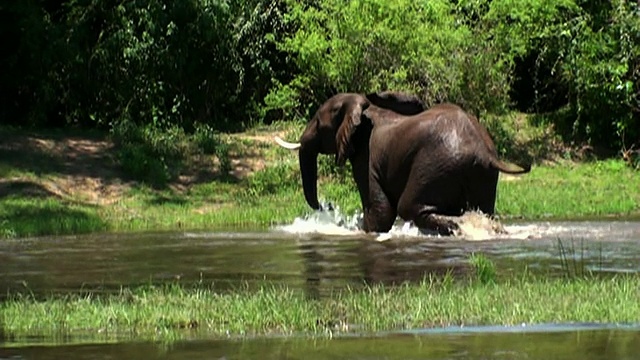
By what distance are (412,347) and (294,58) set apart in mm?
18720

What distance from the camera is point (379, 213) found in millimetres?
18875

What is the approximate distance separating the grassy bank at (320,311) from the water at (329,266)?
341mm

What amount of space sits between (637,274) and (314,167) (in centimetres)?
830

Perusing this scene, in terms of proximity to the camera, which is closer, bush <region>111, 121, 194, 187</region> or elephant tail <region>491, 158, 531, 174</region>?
elephant tail <region>491, 158, 531, 174</region>

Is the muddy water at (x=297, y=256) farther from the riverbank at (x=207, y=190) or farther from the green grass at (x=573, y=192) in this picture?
the green grass at (x=573, y=192)

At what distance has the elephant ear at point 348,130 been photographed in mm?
19219

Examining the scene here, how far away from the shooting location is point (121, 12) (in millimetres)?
28328

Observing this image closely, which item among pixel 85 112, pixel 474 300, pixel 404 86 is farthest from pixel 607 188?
pixel 474 300

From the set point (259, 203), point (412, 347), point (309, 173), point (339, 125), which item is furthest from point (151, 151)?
point (412, 347)

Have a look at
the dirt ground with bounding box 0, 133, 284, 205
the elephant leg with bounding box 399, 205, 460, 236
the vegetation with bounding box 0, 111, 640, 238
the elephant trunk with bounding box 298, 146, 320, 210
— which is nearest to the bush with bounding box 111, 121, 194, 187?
the vegetation with bounding box 0, 111, 640, 238

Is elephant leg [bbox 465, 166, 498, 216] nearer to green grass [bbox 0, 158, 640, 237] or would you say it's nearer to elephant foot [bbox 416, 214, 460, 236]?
elephant foot [bbox 416, 214, 460, 236]

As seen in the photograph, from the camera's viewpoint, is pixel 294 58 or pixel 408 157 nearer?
pixel 408 157

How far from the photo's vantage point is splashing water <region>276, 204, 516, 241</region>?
17.5m

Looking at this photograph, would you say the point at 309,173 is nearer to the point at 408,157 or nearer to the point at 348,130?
the point at 348,130
